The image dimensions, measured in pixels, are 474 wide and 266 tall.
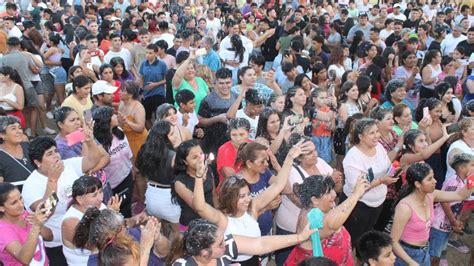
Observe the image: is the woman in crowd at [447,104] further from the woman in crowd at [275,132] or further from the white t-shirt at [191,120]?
the white t-shirt at [191,120]

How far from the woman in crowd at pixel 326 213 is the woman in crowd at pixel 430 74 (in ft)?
13.4

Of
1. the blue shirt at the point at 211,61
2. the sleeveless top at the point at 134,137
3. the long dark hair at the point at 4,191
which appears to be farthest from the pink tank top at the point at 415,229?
the blue shirt at the point at 211,61

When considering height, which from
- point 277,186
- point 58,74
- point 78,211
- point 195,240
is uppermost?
point 195,240

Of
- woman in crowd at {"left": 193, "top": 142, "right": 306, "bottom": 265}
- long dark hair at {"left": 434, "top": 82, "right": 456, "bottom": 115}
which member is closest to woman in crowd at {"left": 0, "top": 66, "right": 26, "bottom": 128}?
woman in crowd at {"left": 193, "top": 142, "right": 306, "bottom": 265}

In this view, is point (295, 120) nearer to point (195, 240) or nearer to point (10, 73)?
point (195, 240)

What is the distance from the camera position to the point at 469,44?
339 inches

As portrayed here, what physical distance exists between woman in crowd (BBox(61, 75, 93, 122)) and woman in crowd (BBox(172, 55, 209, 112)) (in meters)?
1.03

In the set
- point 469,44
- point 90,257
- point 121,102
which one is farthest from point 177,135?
point 469,44

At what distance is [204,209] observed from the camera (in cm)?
336

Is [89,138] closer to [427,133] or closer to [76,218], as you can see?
[76,218]

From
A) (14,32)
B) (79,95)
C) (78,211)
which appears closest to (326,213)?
(78,211)

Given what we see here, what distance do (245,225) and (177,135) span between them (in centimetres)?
156

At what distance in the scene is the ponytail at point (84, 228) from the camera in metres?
3.03

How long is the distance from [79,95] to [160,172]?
180cm
